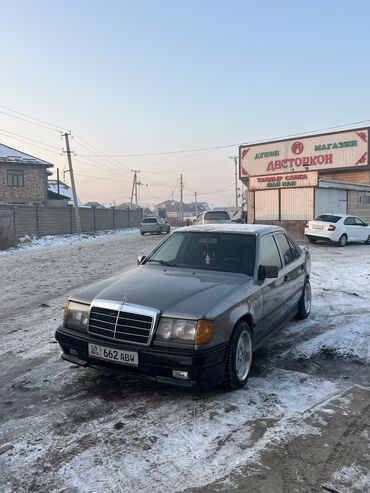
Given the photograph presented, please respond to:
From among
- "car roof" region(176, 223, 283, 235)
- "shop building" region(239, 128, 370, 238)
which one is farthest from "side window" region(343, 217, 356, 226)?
"car roof" region(176, 223, 283, 235)

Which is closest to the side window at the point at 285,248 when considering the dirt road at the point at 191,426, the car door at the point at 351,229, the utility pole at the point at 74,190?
the dirt road at the point at 191,426

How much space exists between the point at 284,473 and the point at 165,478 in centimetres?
79

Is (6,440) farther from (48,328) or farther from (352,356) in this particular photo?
(352,356)

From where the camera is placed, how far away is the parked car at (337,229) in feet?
64.0

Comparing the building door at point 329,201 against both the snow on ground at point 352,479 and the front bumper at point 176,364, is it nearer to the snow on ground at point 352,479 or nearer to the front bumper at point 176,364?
the front bumper at point 176,364

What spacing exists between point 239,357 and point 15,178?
39.0 metres

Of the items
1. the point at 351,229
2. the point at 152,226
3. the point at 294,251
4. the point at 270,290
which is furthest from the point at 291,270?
the point at 152,226

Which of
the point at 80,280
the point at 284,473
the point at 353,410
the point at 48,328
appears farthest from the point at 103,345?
the point at 80,280

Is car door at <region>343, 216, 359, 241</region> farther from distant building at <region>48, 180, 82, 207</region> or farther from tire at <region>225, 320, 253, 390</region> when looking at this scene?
distant building at <region>48, 180, 82, 207</region>

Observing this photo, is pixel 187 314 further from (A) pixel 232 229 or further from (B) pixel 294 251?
(B) pixel 294 251

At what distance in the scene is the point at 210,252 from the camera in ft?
17.2

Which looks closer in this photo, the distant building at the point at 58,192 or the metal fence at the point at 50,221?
the metal fence at the point at 50,221

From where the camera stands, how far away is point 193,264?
203 inches

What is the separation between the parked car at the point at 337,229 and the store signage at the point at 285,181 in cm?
451
